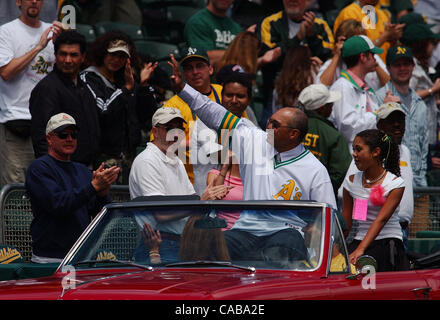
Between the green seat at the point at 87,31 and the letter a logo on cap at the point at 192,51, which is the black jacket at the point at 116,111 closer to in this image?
the letter a logo on cap at the point at 192,51

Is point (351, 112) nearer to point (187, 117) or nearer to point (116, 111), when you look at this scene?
point (187, 117)

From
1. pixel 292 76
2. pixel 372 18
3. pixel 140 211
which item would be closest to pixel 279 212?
pixel 140 211

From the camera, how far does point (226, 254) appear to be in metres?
5.57

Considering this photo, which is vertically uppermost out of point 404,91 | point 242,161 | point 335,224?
point 404,91

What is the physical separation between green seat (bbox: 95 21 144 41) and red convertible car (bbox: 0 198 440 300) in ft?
20.1

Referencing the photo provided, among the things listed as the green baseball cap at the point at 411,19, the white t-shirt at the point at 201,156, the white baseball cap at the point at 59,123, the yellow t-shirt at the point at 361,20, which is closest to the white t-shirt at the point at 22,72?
the white baseball cap at the point at 59,123

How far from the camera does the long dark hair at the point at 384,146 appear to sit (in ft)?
25.1

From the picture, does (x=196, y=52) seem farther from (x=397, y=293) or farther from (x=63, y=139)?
(x=397, y=293)

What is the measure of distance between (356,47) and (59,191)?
171 inches

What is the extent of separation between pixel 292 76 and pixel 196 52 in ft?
4.92

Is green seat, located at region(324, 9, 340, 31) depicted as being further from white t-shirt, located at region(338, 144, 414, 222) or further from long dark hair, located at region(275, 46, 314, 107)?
white t-shirt, located at region(338, 144, 414, 222)

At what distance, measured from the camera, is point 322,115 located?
927cm

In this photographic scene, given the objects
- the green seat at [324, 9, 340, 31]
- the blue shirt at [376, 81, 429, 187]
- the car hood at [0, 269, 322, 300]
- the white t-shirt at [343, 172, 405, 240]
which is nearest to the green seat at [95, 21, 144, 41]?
the green seat at [324, 9, 340, 31]
